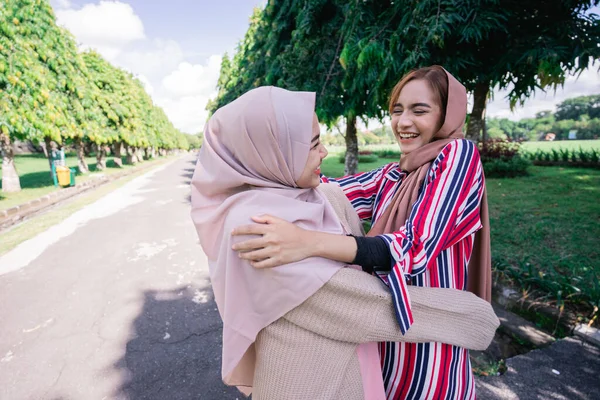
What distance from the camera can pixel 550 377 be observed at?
2.29 m

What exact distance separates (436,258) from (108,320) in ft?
11.3

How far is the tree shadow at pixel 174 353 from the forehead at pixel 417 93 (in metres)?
2.37

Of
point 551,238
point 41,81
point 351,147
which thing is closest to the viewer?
point 551,238

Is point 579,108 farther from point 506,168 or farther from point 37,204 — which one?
point 37,204

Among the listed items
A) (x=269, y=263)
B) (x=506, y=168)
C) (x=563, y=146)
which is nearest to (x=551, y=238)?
(x=269, y=263)

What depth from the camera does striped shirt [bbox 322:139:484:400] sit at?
107 centimetres

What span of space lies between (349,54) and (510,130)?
90226 millimetres

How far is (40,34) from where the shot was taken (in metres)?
11.0

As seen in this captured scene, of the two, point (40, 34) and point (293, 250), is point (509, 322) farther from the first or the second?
point (40, 34)

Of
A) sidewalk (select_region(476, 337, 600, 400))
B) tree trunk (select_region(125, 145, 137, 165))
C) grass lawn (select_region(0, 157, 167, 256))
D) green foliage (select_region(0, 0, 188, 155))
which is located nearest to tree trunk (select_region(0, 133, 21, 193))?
green foliage (select_region(0, 0, 188, 155))

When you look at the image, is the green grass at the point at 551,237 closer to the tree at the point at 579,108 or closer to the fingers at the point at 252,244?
the fingers at the point at 252,244

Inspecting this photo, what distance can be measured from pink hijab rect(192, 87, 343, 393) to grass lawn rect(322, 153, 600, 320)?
3.11 m

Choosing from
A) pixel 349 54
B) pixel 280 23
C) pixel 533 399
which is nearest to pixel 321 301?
pixel 533 399

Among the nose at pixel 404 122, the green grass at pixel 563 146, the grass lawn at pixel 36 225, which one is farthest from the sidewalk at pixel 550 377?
the green grass at pixel 563 146
